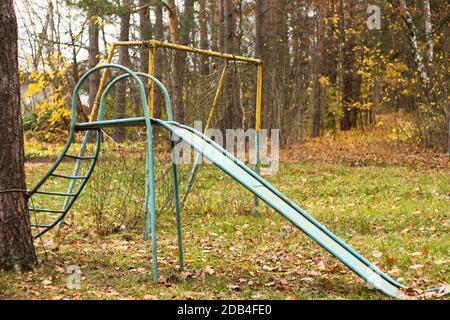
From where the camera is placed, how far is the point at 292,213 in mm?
4445

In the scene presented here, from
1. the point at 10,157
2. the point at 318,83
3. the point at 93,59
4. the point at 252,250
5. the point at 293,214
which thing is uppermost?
the point at 93,59

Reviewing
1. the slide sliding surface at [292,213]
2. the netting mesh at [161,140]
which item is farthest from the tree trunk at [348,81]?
the slide sliding surface at [292,213]

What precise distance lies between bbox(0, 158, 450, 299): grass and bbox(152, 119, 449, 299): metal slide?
0.16m

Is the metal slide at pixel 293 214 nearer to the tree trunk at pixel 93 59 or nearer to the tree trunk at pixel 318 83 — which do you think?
the tree trunk at pixel 93 59

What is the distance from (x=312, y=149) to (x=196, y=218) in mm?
10643

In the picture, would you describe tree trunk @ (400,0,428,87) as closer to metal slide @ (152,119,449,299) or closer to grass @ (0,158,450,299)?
grass @ (0,158,450,299)

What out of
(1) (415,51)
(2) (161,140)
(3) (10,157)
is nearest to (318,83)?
(1) (415,51)

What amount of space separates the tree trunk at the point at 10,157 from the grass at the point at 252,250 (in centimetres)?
20

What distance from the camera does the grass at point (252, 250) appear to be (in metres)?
4.55

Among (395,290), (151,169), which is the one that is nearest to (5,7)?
(151,169)

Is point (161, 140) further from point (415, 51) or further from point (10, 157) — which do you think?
point (415, 51)

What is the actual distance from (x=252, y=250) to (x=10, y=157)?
8.25 feet

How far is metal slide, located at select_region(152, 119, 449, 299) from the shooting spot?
418cm

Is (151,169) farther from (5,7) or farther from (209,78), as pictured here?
(209,78)
